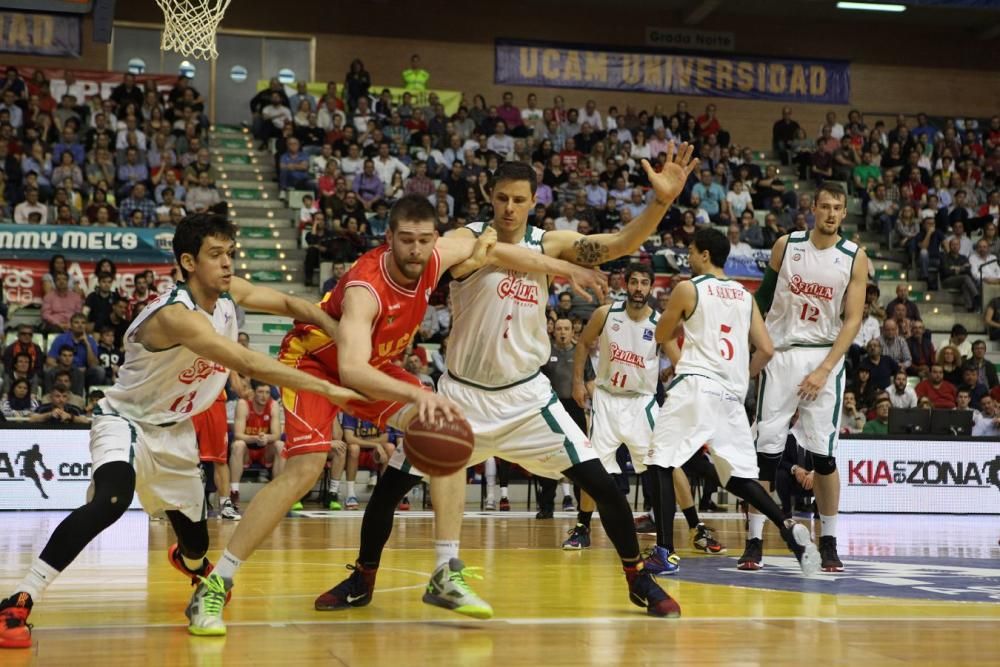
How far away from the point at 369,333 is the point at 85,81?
61.7 feet

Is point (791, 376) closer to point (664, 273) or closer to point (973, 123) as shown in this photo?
point (664, 273)

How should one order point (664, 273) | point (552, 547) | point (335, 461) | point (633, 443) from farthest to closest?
point (664, 273), point (335, 461), point (633, 443), point (552, 547)

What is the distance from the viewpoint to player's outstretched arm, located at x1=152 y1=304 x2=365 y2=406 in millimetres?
4770

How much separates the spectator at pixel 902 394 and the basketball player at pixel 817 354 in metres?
8.64

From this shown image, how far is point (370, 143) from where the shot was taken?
2067cm

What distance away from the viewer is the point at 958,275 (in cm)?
2122

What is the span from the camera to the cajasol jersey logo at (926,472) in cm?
1431

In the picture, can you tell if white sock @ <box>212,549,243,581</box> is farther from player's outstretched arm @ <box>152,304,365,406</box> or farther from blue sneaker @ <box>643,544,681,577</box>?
blue sneaker @ <box>643,544,681,577</box>

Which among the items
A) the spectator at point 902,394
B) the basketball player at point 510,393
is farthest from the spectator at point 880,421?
the basketball player at point 510,393

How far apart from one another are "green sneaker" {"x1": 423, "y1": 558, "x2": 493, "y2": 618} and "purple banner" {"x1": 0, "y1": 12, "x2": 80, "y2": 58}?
1971cm

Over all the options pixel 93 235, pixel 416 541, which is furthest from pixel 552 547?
pixel 93 235

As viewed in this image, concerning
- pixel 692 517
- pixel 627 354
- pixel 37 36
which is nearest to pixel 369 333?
pixel 692 517

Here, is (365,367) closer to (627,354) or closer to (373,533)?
(373,533)

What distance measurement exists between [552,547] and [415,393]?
4.73m
